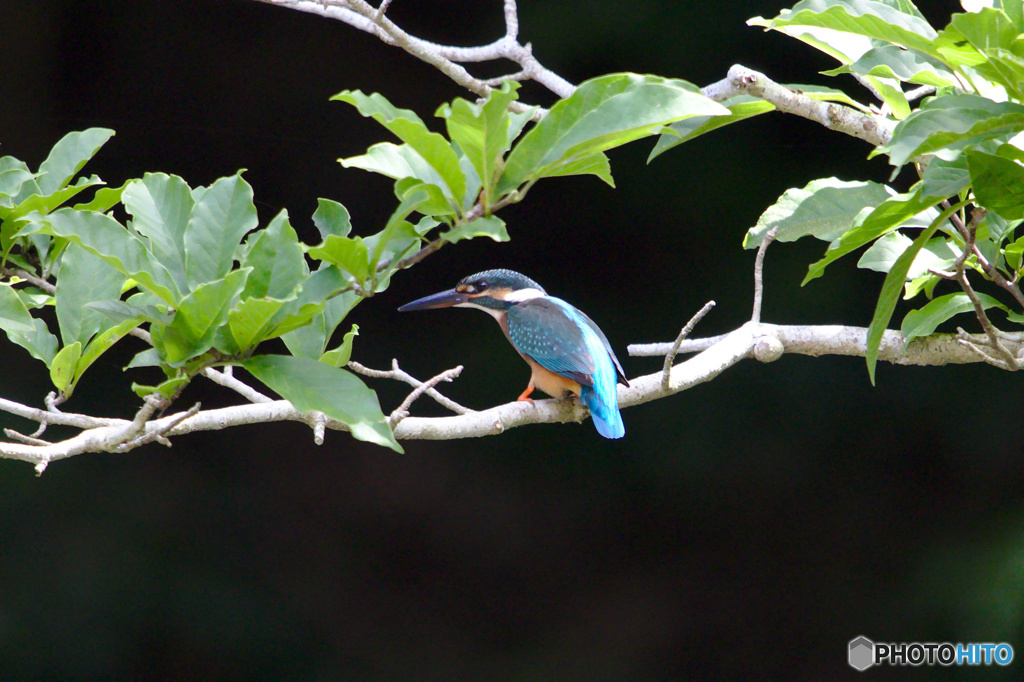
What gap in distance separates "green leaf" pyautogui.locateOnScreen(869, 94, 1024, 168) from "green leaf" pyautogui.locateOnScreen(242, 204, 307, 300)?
0.56m

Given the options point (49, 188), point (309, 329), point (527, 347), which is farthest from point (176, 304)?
point (527, 347)

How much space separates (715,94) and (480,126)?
0.52 metres

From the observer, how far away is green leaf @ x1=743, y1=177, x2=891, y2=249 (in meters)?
1.18

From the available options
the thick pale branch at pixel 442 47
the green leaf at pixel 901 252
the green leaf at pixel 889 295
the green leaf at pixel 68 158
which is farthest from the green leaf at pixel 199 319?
the green leaf at pixel 901 252

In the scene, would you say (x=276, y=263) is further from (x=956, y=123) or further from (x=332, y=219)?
(x=956, y=123)

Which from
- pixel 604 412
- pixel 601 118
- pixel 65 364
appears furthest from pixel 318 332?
pixel 604 412

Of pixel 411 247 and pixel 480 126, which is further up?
pixel 480 126

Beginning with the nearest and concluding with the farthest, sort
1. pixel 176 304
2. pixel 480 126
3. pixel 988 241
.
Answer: pixel 480 126 → pixel 176 304 → pixel 988 241

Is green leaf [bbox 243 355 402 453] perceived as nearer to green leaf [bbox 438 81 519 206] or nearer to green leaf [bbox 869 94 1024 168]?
green leaf [bbox 438 81 519 206]

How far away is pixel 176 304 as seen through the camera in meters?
0.81

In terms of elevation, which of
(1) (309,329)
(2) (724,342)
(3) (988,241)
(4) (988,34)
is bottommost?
(2) (724,342)

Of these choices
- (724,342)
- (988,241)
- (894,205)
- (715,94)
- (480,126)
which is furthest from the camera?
(724,342)

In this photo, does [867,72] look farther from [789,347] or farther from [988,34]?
[789,347]

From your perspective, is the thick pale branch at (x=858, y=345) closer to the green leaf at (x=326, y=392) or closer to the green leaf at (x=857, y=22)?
the green leaf at (x=857, y=22)
